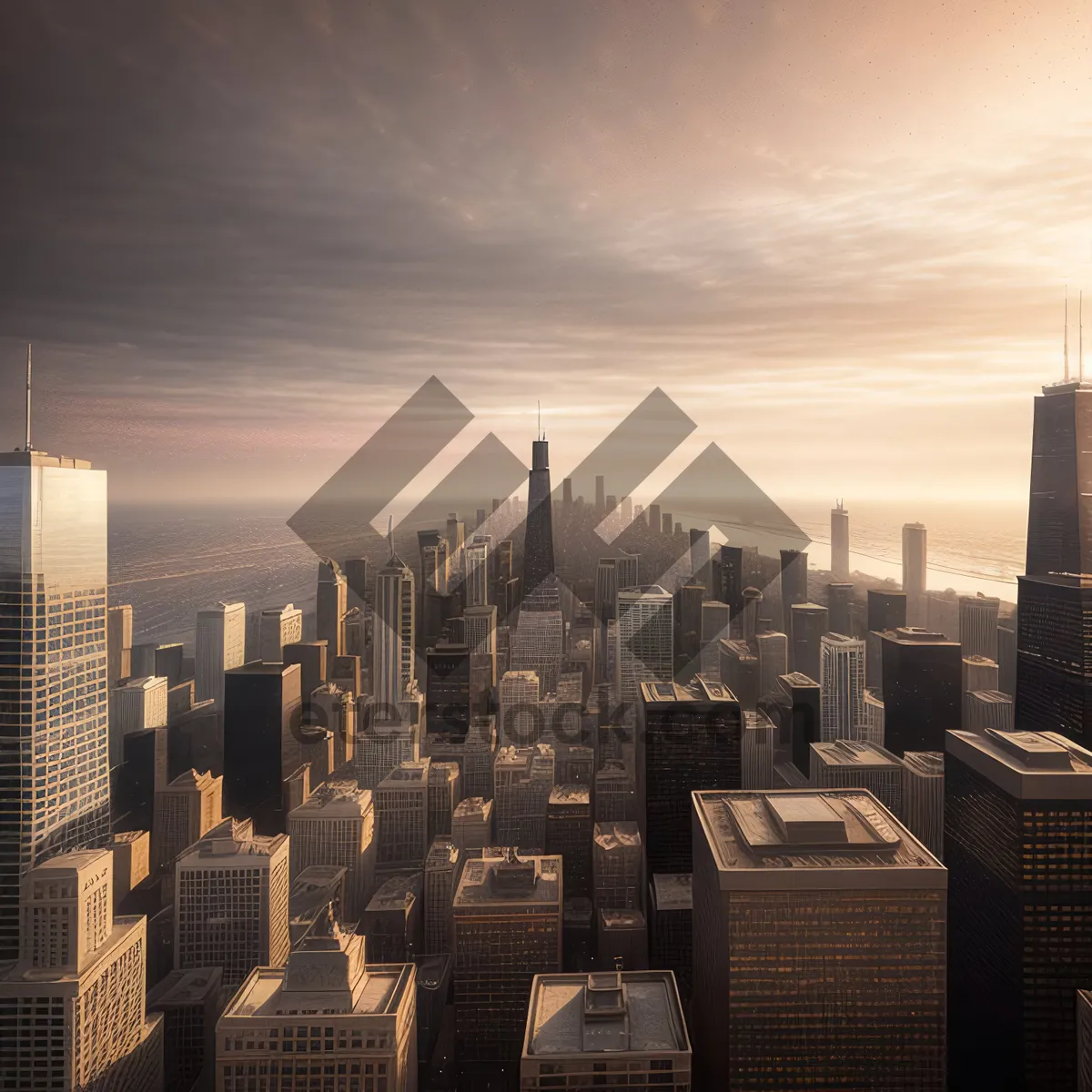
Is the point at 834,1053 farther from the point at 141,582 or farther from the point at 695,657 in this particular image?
the point at 695,657

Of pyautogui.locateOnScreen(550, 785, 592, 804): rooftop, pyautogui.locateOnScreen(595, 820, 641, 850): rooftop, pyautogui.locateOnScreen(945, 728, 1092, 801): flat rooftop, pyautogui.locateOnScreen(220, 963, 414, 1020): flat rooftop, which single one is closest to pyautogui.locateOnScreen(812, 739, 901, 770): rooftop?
pyautogui.locateOnScreen(595, 820, 641, 850): rooftop

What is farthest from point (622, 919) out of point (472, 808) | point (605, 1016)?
point (605, 1016)

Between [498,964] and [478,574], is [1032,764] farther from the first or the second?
[478,574]

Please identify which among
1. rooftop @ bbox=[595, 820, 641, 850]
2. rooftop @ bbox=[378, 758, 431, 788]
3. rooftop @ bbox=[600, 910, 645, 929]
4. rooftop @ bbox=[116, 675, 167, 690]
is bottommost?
rooftop @ bbox=[600, 910, 645, 929]

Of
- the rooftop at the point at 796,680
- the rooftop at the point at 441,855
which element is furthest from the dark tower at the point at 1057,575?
the rooftop at the point at 441,855

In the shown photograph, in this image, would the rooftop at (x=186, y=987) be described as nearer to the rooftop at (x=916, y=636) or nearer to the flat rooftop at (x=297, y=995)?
the flat rooftop at (x=297, y=995)

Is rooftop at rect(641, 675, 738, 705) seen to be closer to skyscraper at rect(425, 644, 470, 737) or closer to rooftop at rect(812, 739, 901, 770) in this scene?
rooftop at rect(812, 739, 901, 770)
